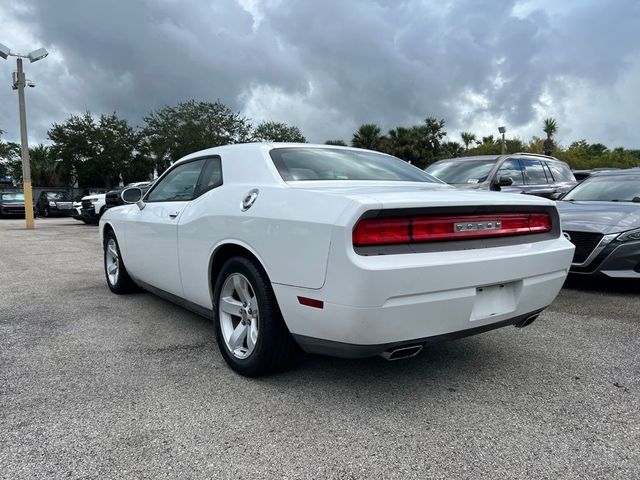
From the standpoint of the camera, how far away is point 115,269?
5430 mm

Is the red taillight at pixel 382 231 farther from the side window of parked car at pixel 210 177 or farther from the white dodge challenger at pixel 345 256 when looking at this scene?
the side window of parked car at pixel 210 177

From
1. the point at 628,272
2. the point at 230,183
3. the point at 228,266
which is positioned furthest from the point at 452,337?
the point at 628,272

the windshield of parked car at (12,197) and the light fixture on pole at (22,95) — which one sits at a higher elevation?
the light fixture on pole at (22,95)

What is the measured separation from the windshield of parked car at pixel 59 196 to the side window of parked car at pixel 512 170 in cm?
2477

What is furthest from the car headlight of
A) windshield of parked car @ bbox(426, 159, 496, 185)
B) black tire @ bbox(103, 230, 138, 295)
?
black tire @ bbox(103, 230, 138, 295)

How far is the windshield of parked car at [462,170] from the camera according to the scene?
7.87 metres

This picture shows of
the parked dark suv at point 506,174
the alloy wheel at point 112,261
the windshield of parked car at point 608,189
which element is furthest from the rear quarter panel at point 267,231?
the parked dark suv at point 506,174

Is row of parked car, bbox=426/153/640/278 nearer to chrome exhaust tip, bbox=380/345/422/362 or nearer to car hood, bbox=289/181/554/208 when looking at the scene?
car hood, bbox=289/181/554/208

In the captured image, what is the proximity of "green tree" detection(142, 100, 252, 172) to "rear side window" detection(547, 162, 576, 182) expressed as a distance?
2793cm

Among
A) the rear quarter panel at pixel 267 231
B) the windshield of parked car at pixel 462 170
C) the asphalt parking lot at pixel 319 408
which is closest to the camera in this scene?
the asphalt parking lot at pixel 319 408

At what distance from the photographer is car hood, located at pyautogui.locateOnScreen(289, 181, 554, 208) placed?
93.7 inches

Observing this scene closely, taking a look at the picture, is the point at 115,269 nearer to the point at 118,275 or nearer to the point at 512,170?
the point at 118,275

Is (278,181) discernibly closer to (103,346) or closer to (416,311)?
(416,311)

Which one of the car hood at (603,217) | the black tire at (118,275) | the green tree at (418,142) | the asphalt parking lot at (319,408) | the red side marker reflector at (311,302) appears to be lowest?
the asphalt parking lot at (319,408)
